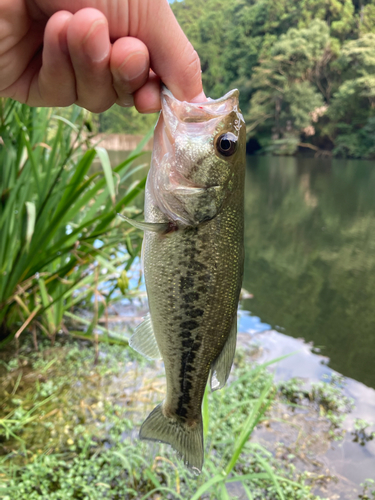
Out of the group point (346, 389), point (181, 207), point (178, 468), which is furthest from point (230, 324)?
point (346, 389)

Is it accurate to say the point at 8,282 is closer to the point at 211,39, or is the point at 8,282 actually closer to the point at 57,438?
the point at 57,438

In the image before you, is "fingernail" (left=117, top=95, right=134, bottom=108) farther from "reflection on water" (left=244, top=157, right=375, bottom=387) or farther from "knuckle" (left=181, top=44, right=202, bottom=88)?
"reflection on water" (left=244, top=157, right=375, bottom=387)

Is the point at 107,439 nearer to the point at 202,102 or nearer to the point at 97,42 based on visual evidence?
→ the point at 202,102

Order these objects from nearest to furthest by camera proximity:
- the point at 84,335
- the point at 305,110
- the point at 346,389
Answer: the point at 84,335 < the point at 346,389 < the point at 305,110

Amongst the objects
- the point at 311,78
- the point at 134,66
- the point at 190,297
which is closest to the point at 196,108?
the point at 134,66

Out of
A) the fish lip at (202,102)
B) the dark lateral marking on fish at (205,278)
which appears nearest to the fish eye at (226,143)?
the fish lip at (202,102)

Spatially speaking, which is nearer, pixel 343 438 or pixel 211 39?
pixel 343 438

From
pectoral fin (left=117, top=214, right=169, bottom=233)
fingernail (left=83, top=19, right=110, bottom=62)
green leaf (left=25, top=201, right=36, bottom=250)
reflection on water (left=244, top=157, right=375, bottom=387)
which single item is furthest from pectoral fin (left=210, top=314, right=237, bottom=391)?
reflection on water (left=244, top=157, right=375, bottom=387)

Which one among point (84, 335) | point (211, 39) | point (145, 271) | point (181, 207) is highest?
point (211, 39)
